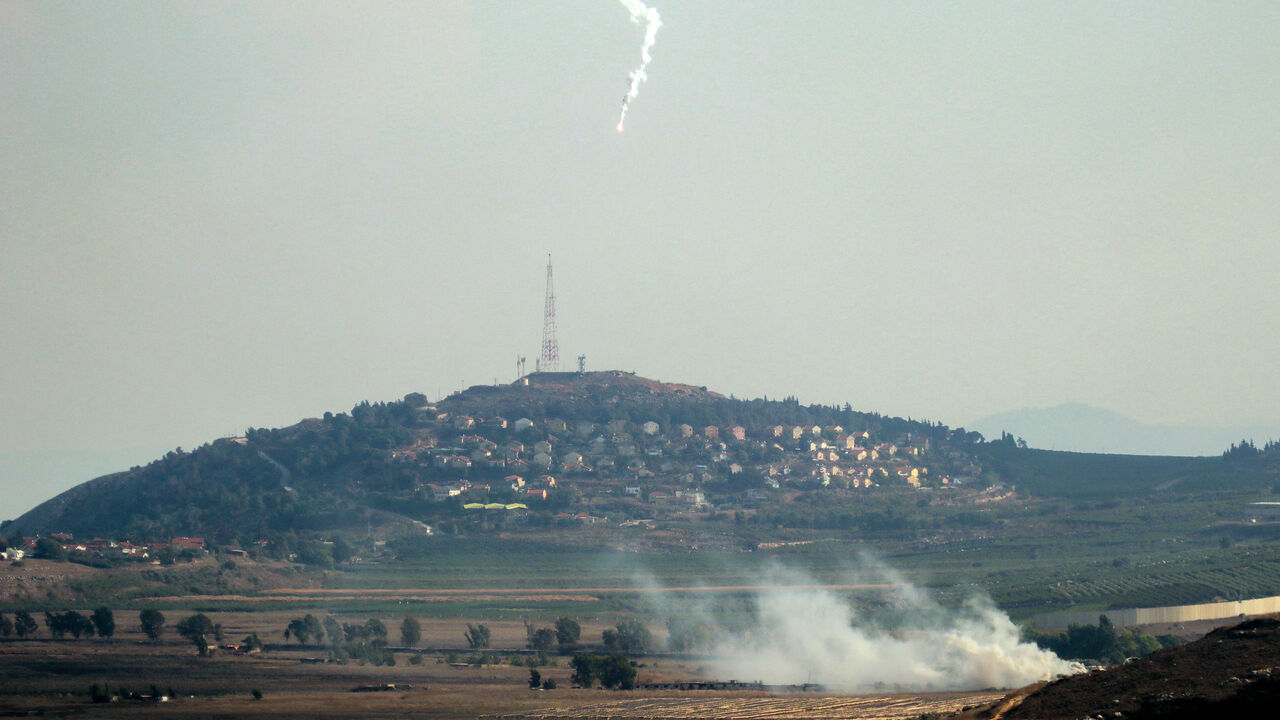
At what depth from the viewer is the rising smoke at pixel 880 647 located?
3401 inches

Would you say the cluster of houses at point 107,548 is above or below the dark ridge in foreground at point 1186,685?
above

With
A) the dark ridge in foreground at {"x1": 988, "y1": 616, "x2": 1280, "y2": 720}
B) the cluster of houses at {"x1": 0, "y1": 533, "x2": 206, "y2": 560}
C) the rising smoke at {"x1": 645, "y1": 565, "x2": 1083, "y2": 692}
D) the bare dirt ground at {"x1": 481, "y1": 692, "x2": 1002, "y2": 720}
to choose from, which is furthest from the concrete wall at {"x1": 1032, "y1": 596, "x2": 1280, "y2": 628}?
the cluster of houses at {"x1": 0, "y1": 533, "x2": 206, "y2": 560}

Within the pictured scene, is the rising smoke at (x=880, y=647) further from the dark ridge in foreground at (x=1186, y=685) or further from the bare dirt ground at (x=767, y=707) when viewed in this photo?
the dark ridge in foreground at (x=1186, y=685)

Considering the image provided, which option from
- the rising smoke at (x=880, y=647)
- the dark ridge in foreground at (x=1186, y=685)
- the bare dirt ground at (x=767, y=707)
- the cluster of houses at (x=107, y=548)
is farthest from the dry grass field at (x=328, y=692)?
the cluster of houses at (x=107, y=548)

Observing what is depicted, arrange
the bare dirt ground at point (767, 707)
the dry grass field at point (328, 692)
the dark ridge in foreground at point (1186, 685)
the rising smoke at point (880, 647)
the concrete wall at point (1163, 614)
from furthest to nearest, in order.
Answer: the concrete wall at point (1163, 614)
the rising smoke at point (880, 647)
the dry grass field at point (328, 692)
the bare dirt ground at point (767, 707)
the dark ridge in foreground at point (1186, 685)

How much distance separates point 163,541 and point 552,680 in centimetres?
12159

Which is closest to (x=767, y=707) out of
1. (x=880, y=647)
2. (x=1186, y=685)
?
(x=880, y=647)

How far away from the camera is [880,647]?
9931cm

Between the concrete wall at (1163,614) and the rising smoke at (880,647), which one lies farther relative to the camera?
the concrete wall at (1163,614)

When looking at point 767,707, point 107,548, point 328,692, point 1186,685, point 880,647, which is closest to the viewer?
point 1186,685

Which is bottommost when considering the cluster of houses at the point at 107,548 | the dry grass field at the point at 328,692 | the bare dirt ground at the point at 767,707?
the bare dirt ground at the point at 767,707

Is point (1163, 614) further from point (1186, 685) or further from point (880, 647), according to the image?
point (1186, 685)

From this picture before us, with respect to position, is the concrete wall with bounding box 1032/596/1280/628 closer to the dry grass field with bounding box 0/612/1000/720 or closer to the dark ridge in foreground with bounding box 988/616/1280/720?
the dry grass field with bounding box 0/612/1000/720

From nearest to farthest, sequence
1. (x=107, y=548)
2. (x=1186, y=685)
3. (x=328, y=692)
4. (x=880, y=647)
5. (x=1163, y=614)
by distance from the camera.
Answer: (x=1186, y=685), (x=328, y=692), (x=880, y=647), (x=1163, y=614), (x=107, y=548)
